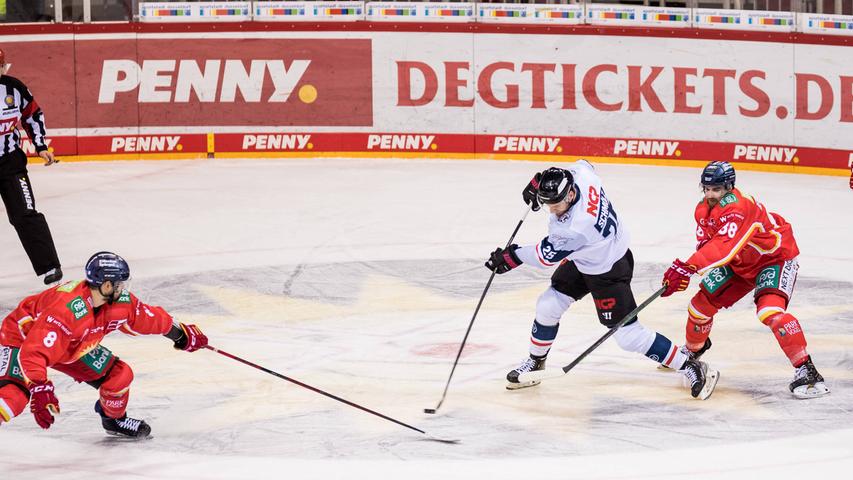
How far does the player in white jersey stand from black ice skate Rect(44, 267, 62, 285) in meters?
4.87

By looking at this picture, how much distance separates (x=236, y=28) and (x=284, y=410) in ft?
36.8

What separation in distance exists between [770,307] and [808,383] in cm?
53

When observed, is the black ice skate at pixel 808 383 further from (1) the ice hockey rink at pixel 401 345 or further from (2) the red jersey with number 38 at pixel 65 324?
(2) the red jersey with number 38 at pixel 65 324

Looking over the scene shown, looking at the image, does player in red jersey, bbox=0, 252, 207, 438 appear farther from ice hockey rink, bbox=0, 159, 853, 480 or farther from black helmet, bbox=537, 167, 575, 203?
black helmet, bbox=537, 167, 575, 203

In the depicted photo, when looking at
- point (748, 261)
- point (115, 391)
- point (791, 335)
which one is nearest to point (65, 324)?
point (115, 391)

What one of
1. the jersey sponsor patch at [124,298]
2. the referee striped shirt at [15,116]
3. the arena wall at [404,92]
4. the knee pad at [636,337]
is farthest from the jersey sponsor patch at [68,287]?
the arena wall at [404,92]

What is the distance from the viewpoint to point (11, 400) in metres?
7.11

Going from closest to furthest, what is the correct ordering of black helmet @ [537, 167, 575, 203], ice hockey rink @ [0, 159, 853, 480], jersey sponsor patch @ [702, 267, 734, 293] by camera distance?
ice hockey rink @ [0, 159, 853, 480] → black helmet @ [537, 167, 575, 203] → jersey sponsor patch @ [702, 267, 734, 293]

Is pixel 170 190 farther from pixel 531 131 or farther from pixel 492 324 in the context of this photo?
pixel 492 324

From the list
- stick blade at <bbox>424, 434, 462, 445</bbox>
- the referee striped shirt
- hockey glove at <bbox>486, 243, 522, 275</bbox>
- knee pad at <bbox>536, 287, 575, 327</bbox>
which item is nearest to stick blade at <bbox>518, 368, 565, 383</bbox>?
knee pad at <bbox>536, 287, 575, 327</bbox>

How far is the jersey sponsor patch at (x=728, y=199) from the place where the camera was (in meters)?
8.55

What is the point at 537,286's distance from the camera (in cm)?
1195

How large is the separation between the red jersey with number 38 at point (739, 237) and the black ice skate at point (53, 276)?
5.96 meters

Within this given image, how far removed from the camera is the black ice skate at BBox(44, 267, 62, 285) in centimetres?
1185
